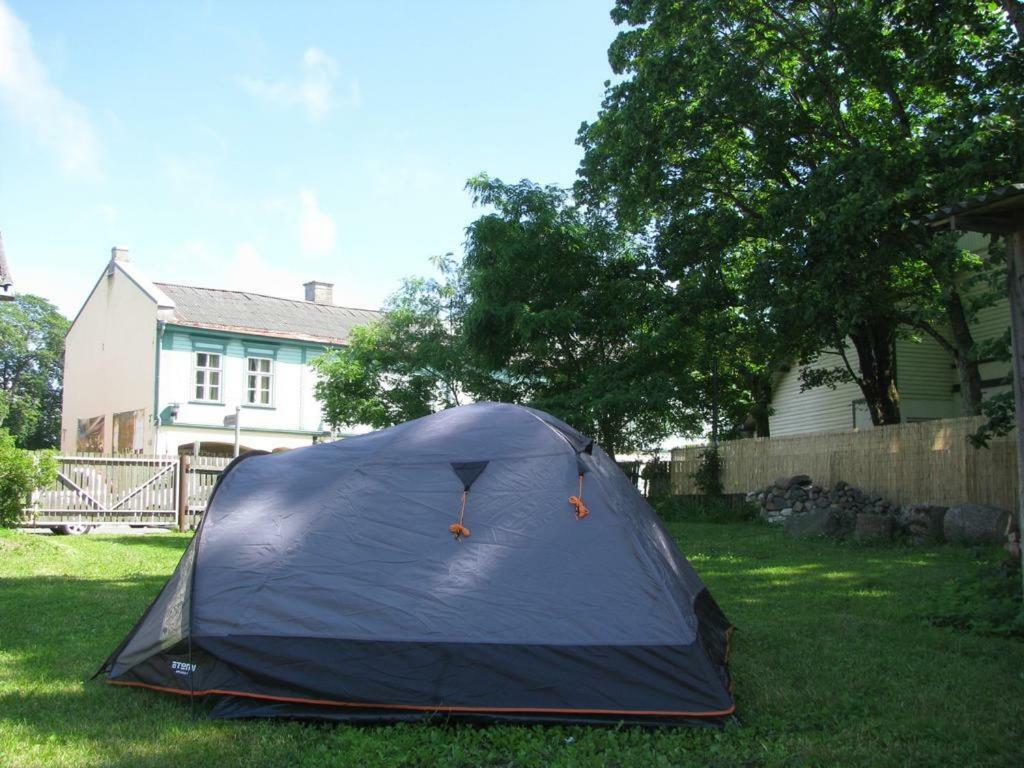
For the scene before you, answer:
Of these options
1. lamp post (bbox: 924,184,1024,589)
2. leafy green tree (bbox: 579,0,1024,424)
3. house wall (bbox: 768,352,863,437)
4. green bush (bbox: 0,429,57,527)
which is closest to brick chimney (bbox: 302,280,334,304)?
house wall (bbox: 768,352,863,437)

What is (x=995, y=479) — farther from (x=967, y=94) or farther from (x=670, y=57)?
(x=670, y=57)

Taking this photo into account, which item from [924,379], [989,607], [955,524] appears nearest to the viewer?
[989,607]

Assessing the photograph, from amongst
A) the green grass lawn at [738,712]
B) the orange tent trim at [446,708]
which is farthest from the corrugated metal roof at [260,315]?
the orange tent trim at [446,708]

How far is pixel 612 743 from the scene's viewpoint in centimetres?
448

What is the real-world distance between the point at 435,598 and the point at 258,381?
26556 millimetres

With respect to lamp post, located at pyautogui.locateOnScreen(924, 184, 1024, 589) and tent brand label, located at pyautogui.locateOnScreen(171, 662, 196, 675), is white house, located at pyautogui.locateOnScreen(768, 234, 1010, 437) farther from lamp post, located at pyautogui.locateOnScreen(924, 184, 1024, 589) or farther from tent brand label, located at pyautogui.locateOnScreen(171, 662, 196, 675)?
tent brand label, located at pyautogui.locateOnScreen(171, 662, 196, 675)

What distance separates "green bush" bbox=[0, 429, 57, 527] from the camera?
52.0ft

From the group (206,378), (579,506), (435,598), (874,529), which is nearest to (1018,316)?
(579,506)

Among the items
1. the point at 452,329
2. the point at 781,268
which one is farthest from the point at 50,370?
the point at 781,268

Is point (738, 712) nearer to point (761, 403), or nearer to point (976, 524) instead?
point (976, 524)

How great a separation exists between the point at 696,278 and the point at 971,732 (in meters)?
14.4

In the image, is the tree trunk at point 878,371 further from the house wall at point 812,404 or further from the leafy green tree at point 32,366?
the leafy green tree at point 32,366

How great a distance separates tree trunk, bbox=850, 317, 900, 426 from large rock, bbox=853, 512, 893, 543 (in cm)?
708

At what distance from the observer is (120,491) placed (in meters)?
18.6
